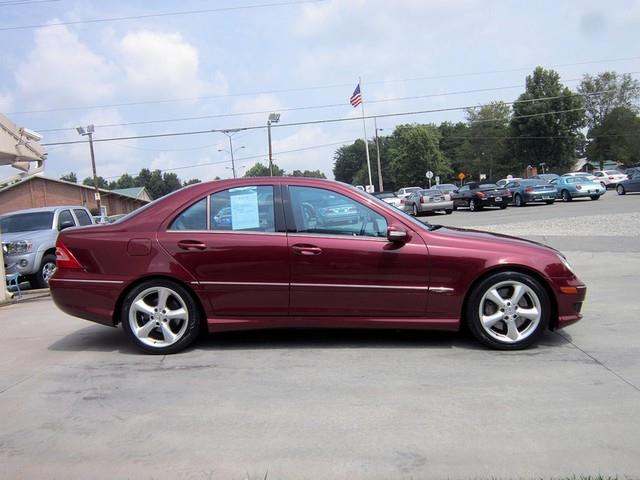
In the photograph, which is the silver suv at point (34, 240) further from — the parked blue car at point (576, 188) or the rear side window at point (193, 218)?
the parked blue car at point (576, 188)

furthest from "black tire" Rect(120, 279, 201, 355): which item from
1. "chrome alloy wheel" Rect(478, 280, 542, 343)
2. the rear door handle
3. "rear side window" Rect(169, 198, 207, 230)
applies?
"chrome alloy wheel" Rect(478, 280, 542, 343)

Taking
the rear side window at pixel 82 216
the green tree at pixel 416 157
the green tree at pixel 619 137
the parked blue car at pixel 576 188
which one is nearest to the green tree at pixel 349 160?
the green tree at pixel 416 157

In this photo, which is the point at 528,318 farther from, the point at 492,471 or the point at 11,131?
the point at 11,131

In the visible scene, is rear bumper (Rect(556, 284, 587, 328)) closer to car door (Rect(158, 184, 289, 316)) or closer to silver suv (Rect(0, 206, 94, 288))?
car door (Rect(158, 184, 289, 316))

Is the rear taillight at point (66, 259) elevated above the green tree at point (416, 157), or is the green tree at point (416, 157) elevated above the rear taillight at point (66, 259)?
the green tree at point (416, 157)

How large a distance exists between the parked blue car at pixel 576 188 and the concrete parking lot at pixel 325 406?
26.1m

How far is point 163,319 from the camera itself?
201 inches

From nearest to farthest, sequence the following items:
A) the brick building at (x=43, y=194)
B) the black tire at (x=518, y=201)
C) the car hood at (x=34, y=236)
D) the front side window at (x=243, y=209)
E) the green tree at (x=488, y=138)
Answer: the front side window at (x=243, y=209) → the car hood at (x=34, y=236) → the black tire at (x=518, y=201) → the brick building at (x=43, y=194) → the green tree at (x=488, y=138)

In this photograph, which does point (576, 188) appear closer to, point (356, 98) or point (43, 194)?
point (356, 98)

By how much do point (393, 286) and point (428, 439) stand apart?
1.77 metres

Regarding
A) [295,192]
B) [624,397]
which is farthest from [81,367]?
[624,397]

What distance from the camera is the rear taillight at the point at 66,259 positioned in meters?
5.22

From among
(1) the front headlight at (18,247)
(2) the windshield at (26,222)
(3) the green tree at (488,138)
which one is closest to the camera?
(1) the front headlight at (18,247)

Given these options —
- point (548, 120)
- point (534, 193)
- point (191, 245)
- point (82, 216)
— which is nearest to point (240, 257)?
point (191, 245)
